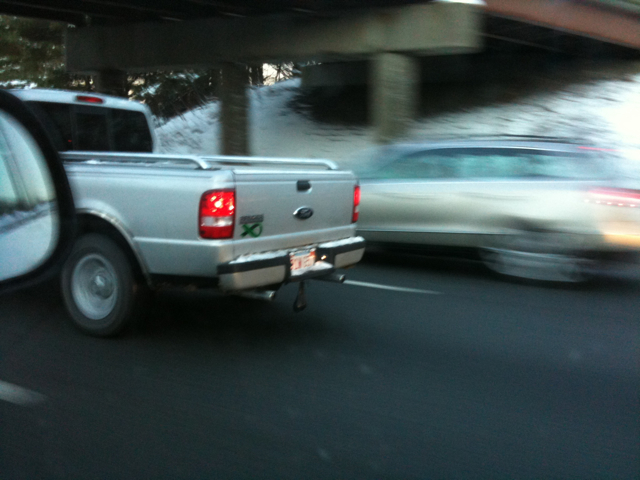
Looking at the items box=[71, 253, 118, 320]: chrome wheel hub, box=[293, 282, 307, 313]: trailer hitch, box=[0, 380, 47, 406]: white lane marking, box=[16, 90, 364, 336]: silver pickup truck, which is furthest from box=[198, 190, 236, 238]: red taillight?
box=[0, 380, 47, 406]: white lane marking

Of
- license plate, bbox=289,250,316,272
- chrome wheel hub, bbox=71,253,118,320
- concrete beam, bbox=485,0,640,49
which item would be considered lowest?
chrome wheel hub, bbox=71,253,118,320

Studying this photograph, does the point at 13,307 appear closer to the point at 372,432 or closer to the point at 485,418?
the point at 372,432

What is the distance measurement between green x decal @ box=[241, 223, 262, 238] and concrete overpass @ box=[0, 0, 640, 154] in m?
12.4

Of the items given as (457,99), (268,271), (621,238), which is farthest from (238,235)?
(457,99)

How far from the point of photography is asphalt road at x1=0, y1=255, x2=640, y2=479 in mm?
3463

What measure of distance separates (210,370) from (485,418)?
1892mm

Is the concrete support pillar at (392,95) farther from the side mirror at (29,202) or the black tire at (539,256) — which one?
the side mirror at (29,202)

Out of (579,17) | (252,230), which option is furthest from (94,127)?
(579,17)

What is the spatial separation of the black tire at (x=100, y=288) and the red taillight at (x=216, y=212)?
83 cm

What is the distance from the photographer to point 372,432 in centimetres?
379

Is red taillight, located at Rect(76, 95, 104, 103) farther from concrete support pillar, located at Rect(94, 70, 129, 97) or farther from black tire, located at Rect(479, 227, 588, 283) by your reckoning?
concrete support pillar, located at Rect(94, 70, 129, 97)

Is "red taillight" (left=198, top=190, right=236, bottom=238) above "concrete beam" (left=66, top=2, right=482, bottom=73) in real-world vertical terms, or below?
below

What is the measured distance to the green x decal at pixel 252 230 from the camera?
16.4 feet

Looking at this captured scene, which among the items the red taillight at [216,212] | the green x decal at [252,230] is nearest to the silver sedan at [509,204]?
the green x decal at [252,230]
